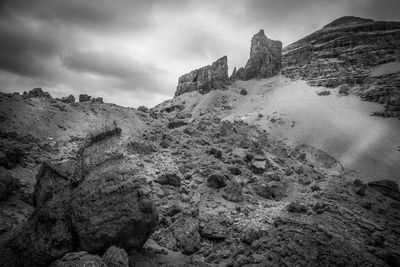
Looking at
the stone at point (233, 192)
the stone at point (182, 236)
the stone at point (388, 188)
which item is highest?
the stone at point (233, 192)

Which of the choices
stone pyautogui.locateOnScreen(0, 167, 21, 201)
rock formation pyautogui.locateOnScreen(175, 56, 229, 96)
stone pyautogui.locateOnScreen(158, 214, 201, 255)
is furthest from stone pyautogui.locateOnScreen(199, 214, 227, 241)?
rock formation pyautogui.locateOnScreen(175, 56, 229, 96)

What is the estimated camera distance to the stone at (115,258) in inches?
Result: 283

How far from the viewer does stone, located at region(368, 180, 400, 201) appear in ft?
69.7

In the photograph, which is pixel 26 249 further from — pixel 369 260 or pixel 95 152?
pixel 369 260

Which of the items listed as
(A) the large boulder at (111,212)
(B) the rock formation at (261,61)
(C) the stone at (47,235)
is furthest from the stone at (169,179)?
(B) the rock formation at (261,61)

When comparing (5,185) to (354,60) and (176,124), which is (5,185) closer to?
(176,124)

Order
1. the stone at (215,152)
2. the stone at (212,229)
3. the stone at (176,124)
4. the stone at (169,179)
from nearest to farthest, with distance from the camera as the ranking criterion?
the stone at (212,229) → the stone at (169,179) → the stone at (215,152) → the stone at (176,124)

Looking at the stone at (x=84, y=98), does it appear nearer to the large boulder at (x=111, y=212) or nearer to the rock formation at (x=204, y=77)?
the large boulder at (x=111, y=212)

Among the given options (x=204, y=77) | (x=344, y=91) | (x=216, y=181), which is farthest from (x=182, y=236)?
(x=204, y=77)

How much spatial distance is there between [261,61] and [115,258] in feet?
218

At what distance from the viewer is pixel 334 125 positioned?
38844 millimetres

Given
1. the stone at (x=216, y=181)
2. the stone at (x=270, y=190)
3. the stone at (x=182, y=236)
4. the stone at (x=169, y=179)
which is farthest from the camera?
the stone at (x=270, y=190)

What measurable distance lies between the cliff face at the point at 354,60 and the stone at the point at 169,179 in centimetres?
4238

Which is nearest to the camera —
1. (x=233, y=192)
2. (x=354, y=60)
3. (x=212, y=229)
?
(x=212, y=229)
